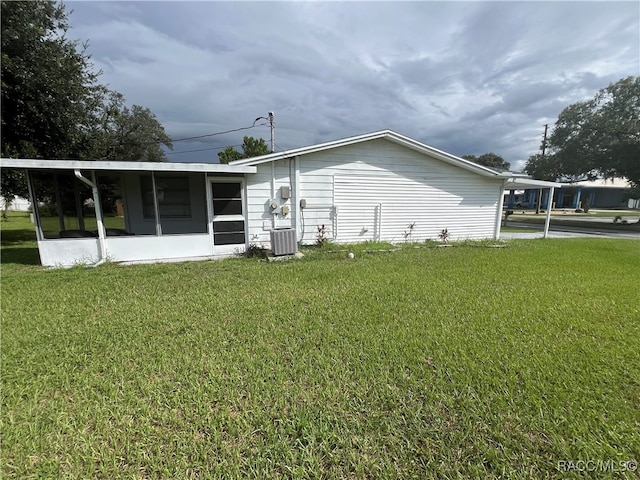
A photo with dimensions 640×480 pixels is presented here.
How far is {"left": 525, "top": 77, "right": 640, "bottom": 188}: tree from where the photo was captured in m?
19.3

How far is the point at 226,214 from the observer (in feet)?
27.2

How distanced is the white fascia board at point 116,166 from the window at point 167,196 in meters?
1.91

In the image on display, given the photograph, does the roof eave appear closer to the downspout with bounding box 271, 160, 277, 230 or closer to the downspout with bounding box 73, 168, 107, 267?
the downspout with bounding box 271, 160, 277, 230

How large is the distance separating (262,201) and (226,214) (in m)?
1.14

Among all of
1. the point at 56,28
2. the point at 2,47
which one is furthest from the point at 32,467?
the point at 56,28

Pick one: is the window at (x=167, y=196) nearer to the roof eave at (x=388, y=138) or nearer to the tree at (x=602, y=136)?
the roof eave at (x=388, y=138)

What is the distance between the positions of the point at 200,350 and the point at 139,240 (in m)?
5.85

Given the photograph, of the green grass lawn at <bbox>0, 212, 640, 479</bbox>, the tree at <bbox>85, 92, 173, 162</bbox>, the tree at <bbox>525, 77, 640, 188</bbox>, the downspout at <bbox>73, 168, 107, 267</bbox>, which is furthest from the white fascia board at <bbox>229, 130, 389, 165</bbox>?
the tree at <bbox>525, 77, 640, 188</bbox>

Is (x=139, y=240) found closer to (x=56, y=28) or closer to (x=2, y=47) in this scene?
(x=2, y=47)

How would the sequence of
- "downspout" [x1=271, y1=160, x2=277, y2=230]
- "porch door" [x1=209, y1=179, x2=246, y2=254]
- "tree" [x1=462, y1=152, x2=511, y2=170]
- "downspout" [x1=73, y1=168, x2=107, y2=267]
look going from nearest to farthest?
"downspout" [x1=73, y1=168, x2=107, y2=267], "porch door" [x1=209, y1=179, x2=246, y2=254], "downspout" [x1=271, y1=160, x2=277, y2=230], "tree" [x1=462, y1=152, x2=511, y2=170]

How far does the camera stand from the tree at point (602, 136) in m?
19.3

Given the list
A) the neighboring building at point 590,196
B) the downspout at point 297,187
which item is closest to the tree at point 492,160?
the neighboring building at point 590,196

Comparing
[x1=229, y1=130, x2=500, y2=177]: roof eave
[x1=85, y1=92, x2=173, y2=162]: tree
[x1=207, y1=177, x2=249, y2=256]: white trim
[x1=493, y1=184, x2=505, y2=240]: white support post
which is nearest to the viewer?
[x1=207, y1=177, x2=249, y2=256]: white trim

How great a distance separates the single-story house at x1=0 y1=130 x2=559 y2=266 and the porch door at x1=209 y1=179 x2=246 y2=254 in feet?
0.09
